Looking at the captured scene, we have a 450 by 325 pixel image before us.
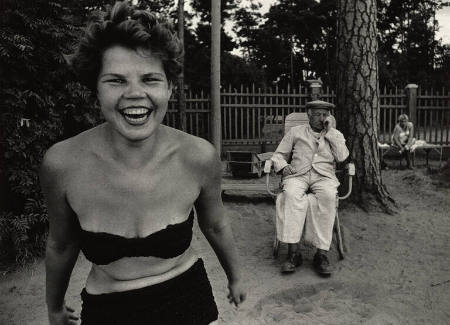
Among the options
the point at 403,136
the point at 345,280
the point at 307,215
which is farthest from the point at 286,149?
the point at 403,136

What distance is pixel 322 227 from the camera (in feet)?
14.2

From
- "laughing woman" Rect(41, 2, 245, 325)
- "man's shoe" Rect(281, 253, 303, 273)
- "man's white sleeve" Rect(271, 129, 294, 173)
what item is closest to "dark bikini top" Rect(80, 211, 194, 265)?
"laughing woman" Rect(41, 2, 245, 325)

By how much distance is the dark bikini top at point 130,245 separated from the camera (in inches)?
51.8

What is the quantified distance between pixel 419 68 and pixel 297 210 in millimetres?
29781

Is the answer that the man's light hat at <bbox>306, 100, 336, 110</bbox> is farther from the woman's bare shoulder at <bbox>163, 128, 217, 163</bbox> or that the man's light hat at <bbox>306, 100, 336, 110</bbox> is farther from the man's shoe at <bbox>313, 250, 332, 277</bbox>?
the woman's bare shoulder at <bbox>163, 128, 217, 163</bbox>

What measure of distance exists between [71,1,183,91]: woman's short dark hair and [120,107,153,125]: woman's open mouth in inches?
6.6

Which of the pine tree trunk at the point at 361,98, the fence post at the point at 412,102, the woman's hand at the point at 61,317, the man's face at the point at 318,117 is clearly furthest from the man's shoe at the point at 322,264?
the fence post at the point at 412,102

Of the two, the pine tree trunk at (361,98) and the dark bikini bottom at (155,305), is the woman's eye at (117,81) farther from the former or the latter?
the pine tree trunk at (361,98)

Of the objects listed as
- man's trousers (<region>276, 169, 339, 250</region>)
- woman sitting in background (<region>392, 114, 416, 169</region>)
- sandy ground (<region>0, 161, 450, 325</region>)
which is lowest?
sandy ground (<region>0, 161, 450, 325</region>)

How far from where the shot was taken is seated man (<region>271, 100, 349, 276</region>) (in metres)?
4.32

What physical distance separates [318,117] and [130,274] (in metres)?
3.78

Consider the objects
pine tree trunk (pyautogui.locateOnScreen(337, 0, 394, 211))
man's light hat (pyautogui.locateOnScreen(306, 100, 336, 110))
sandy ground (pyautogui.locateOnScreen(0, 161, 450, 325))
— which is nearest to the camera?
sandy ground (pyautogui.locateOnScreen(0, 161, 450, 325))

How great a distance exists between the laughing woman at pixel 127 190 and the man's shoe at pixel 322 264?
293cm

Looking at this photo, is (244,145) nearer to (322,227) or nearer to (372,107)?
(372,107)
